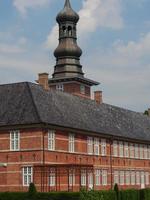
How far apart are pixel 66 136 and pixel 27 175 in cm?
518

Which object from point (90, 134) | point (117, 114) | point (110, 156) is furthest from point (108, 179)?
point (117, 114)

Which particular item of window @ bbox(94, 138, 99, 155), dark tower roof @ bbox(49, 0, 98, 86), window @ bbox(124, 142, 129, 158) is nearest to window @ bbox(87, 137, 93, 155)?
window @ bbox(94, 138, 99, 155)

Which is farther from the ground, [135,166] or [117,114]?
[117,114]

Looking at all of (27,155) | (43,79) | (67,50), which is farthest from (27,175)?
(67,50)

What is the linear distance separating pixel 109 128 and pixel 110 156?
2637 mm

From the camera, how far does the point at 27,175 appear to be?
137 ft

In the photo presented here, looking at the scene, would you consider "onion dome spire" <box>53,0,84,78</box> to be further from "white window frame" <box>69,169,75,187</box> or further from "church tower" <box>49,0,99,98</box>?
"white window frame" <box>69,169,75,187</box>

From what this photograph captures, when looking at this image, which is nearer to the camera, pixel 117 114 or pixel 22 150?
pixel 22 150

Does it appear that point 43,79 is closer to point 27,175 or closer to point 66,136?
point 66,136

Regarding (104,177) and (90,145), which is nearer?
(90,145)

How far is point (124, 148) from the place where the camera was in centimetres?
5616

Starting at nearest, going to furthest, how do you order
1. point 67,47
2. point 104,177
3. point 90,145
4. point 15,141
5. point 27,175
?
1. point 27,175
2. point 15,141
3. point 90,145
4. point 104,177
5. point 67,47

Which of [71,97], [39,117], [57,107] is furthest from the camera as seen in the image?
[71,97]

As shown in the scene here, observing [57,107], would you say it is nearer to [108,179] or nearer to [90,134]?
[90,134]
